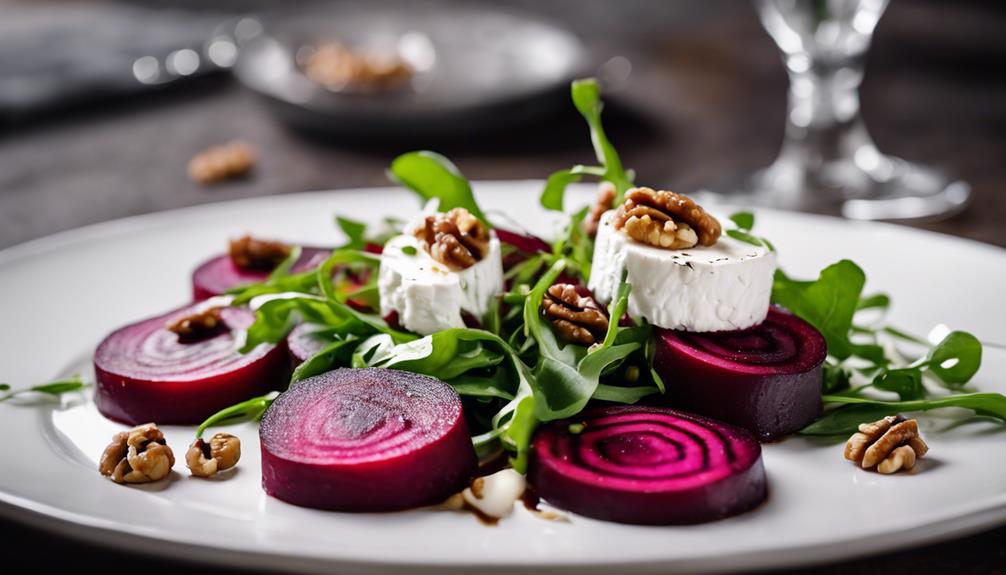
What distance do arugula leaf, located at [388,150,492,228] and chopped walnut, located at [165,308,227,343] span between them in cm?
49

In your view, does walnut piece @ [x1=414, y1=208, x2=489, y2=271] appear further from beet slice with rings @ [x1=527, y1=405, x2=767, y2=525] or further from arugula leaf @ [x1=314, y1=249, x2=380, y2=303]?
beet slice with rings @ [x1=527, y1=405, x2=767, y2=525]

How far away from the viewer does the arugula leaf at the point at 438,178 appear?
2.61 meters

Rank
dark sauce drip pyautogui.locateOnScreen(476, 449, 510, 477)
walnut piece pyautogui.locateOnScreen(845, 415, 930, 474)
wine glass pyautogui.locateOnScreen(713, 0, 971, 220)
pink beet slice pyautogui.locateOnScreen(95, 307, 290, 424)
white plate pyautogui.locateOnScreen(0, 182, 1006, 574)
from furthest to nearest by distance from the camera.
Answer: wine glass pyautogui.locateOnScreen(713, 0, 971, 220) → pink beet slice pyautogui.locateOnScreen(95, 307, 290, 424) → dark sauce drip pyautogui.locateOnScreen(476, 449, 510, 477) → walnut piece pyautogui.locateOnScreen(845, 415, 930, 474) → white plate pyautogui.locateOnScreen(0, 182, 1006, 574)

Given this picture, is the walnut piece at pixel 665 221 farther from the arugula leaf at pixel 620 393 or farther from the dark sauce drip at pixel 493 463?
the dark sauce drip at pixel 493 463

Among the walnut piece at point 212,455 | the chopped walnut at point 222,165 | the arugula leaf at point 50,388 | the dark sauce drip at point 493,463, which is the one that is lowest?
the chopped walnut at point 222,165

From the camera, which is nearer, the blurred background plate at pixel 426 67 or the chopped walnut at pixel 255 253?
the chopped walnut at pixel 255 253

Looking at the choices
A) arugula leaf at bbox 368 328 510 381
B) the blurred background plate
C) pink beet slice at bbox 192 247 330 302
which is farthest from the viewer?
the blurred background plate

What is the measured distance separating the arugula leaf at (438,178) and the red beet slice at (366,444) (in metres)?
0.62

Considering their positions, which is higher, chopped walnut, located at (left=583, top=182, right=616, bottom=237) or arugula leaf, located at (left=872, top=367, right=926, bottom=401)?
chopped walnut, located at (left=583, top=182, right=616, bottom=237)

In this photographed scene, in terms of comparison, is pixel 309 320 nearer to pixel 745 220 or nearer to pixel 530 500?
pixel 530 500

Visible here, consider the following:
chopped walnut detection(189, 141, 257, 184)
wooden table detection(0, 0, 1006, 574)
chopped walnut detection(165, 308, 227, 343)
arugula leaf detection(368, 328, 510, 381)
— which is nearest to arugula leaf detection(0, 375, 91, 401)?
chopped walnut detection(165, 308, 227, 343)

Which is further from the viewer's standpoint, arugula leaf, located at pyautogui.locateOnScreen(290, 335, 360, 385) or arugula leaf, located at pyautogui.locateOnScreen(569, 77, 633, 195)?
arugula leaf, located at pyautogui.locateOnScreen(569, 77, 633, 195)

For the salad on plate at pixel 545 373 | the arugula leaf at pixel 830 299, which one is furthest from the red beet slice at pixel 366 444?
the arugula leaf at pixel 830 299

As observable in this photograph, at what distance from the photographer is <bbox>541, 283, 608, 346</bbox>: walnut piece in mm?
2180
